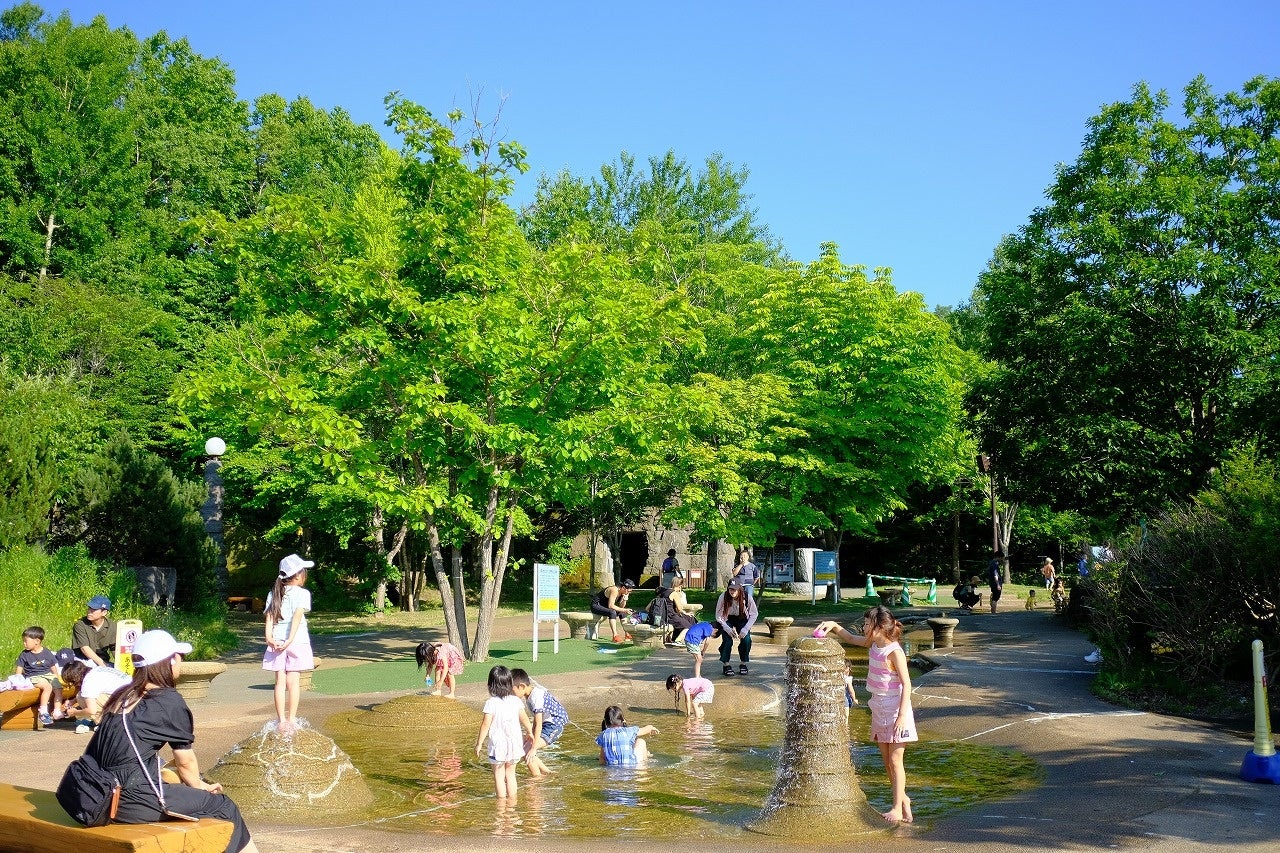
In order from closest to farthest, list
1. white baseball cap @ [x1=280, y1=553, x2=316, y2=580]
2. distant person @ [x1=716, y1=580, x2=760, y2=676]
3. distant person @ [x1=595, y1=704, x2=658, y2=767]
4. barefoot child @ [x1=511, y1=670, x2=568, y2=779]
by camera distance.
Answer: barefoot child @ [x1=511, y1=670, x2=568, y2=779] < white baseball cap @ [x1=280, y1=553, x2=316, y2=580] < distant person @ [x1=595, y1=704, x2=658, y2=767] < distant person @ [x1=716, y1=580, x2=760, y2=676]

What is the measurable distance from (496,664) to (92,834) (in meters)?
13.9

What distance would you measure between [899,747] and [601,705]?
7505mm

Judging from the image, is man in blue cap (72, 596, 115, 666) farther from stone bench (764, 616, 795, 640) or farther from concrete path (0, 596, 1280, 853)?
stone bench (764, 616, 795, 640)

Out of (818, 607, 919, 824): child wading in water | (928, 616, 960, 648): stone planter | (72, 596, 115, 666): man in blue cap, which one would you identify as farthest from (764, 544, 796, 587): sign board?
(818, 607, 919, 824): child wading in water

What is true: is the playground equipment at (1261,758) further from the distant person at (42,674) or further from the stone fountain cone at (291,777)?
the distant person at (42,674)

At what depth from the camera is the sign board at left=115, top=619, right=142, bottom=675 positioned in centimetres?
1354

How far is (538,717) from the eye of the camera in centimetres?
1109

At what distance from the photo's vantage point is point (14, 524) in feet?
70.5

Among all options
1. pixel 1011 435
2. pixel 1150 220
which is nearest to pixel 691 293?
pixel 1011 435

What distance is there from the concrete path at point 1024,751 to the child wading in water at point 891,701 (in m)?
0.34

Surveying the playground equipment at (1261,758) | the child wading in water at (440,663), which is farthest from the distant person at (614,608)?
the playground equipment at (1261,758)

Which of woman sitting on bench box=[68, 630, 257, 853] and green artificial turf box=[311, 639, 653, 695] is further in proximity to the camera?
green artificial turf box=[311, 639, 653, 695]

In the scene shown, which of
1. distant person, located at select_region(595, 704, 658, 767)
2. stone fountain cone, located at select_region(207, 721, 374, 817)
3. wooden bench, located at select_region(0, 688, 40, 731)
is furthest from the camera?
wooden bench, located at select_region(0, 688, 40, 731)

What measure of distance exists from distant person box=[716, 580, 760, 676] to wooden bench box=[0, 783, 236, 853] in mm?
11940
